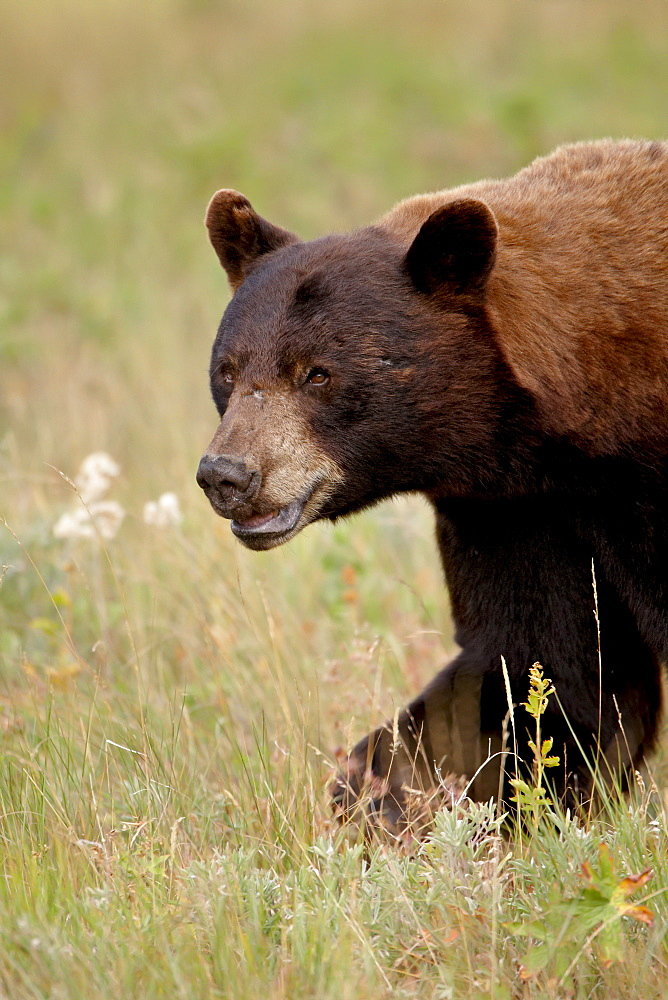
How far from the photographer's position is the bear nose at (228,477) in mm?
3018

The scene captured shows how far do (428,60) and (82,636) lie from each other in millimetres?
12161

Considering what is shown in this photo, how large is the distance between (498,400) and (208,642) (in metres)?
1.82

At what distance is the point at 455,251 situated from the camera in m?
3.20

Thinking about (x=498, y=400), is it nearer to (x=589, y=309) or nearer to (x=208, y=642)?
(x=589, y=309)

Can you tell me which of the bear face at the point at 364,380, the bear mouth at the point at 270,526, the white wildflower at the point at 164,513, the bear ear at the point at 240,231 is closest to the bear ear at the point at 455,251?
the bear face at the point at 364,380

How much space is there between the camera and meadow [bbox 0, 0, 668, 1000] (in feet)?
8.32

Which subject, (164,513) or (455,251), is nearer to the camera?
(455,251)

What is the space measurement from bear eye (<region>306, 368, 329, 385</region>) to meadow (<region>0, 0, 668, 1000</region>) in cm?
86

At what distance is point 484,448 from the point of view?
10.7 feet

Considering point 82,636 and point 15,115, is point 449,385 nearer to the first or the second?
point 82,636

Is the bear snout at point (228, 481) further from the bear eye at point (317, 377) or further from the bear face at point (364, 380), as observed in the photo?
the bear eye at point (317, 377)

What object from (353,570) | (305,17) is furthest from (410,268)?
(305,17)

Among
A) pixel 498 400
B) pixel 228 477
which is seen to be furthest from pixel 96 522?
pixel 498 400

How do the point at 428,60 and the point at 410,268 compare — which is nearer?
the point at 410,268
